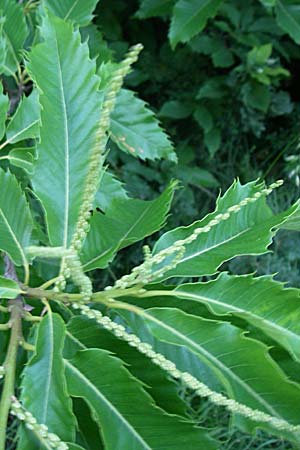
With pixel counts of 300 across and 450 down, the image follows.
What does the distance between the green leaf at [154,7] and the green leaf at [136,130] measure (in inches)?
32.4

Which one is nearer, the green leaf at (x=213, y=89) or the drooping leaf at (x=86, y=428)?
the drooping leaf at (x=86, y=428)

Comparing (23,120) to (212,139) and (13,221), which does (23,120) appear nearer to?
(13,221)

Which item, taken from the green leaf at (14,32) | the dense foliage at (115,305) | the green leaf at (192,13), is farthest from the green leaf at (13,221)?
the green leaf at (192,13)

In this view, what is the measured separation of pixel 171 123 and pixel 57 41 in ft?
6.65

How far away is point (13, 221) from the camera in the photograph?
36.6 inches

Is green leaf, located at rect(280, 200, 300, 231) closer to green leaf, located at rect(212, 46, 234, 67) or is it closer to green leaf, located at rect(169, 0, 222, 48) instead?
green leaf, located at rect(169, 0, 222, 48)

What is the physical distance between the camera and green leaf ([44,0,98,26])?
1.40m

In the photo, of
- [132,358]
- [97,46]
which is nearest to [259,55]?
[97,46]

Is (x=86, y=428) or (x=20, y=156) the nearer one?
(x=86, y=428)

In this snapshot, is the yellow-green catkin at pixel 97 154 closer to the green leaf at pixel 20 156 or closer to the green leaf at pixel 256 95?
the green leaf at pixel 20 156

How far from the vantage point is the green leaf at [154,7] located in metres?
2.24

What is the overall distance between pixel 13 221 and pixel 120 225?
15 centimetres

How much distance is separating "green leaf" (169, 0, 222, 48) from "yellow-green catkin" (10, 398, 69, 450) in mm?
1489

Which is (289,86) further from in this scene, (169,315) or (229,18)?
(169,315)
